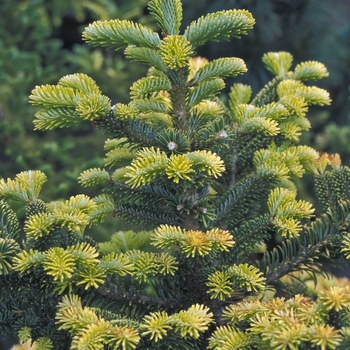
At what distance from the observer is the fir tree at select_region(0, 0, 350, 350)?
2.25 feet

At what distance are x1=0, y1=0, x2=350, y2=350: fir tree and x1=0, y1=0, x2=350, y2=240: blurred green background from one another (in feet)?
3.22

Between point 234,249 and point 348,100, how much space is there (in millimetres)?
1707

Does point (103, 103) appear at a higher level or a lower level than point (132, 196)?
higher

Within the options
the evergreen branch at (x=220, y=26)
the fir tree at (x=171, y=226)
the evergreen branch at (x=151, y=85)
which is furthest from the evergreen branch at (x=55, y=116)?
the evergreen branch at (x=220, y=26)

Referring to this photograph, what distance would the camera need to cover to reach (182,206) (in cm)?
82

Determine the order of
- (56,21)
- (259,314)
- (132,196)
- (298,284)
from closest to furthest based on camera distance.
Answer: (259,314) → (132,196) → (298,284) → (56,21)

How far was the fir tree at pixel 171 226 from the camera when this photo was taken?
685 mm

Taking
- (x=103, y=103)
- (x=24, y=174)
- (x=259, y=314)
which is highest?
(x=103, y=103)

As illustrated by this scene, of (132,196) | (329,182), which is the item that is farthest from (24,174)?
(329,182)

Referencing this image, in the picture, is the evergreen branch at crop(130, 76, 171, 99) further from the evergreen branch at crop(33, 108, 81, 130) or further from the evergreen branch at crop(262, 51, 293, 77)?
the evergreen branch at crop(262, 51, 293, 77)

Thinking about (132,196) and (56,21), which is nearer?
(132,196)

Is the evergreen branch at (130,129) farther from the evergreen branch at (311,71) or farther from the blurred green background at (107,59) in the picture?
the blurred green background at (107,59)

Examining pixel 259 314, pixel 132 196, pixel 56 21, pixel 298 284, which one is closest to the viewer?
pixel 259 314

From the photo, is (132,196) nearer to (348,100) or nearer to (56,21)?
(56,21)
